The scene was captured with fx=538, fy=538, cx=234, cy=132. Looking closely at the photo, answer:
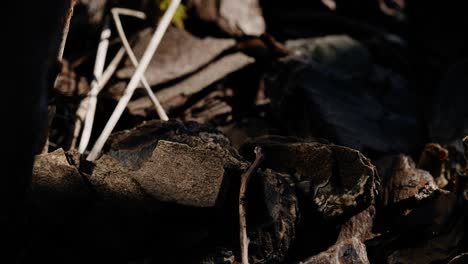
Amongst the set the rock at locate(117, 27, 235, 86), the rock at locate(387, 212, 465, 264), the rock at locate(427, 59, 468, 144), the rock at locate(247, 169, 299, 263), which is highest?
the rock at locate(117, 27, 235, 86)

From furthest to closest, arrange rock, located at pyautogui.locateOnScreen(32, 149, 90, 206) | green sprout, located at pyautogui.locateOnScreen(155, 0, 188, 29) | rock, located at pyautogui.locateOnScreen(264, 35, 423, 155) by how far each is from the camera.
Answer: green sprout, located at pyautogui.locateOnScreen(155, 0, 188, 29) → rock, located at pyautogui.locateOnScreen(264, 35, 423, 155) → rock, located at pyautogui.locateOnScreen(32, 149, 90, 206)

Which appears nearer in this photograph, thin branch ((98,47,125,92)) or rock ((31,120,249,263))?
rock ((31,120,249,263))

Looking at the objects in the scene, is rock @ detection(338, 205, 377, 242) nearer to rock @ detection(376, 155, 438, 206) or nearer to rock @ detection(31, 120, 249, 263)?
rock @ detection(376, 155, 438, 206)

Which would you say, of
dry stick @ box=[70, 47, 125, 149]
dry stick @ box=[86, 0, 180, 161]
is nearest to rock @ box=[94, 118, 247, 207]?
dry stick @ box=[86, 0, 180, 161]

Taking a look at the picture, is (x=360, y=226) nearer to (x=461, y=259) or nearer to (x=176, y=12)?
(x=461, y=259)

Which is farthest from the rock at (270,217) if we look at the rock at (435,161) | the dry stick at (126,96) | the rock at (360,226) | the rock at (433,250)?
the rock at (435,161)
